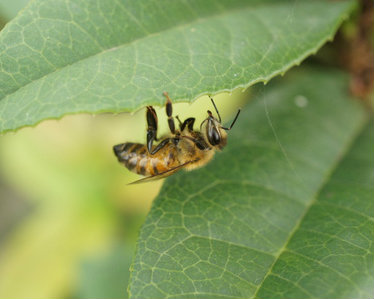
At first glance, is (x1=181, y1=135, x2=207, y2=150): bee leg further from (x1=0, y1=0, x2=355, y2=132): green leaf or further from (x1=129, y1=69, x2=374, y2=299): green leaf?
A: (x1=0, y1=0, x2=355, y2=132): green leaf

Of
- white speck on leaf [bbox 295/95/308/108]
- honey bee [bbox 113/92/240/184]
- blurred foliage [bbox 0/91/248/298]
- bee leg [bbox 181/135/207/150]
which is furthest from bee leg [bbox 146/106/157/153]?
blurred foliage [bbox 0/91/248/298]

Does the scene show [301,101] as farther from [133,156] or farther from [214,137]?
[133,156]

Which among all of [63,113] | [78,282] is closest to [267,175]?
[63,113]

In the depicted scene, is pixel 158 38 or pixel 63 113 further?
pixel 158 38

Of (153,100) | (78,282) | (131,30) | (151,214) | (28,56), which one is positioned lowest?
(78,282)

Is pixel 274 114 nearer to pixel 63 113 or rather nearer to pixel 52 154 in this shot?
pixel 63 113

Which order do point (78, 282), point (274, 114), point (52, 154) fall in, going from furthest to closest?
point (52, 154) < point (78, 282) < point (274, 114)

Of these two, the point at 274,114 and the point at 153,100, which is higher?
the point at 153,100
